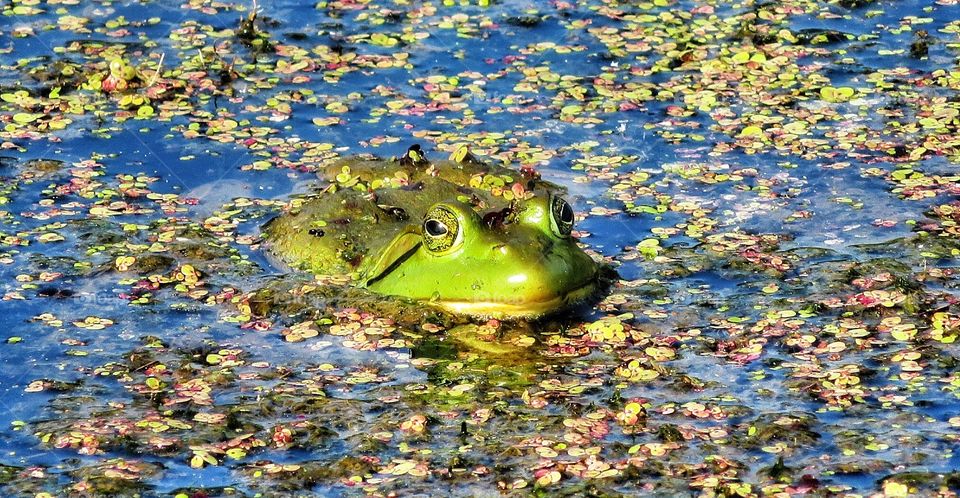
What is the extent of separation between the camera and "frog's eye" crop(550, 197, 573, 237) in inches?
300

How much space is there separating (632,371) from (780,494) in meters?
1.54

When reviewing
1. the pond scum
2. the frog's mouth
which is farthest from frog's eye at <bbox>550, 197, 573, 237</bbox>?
the pond scum

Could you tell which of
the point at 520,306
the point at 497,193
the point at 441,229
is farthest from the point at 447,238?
the point at 497,193

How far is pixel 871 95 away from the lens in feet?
35.9

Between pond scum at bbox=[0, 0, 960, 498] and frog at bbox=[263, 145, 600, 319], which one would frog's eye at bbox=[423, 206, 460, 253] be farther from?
pond scum at bbox=[0, 0, 960, 498]

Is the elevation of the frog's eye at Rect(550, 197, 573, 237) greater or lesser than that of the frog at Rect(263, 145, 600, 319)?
greater

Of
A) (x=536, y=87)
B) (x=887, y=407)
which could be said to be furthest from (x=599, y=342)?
(x=536, y=87)

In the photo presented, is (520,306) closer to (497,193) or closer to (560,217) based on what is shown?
(560,217)

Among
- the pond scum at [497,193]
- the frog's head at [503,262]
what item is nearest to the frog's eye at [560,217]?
the frog's head at [503,262]

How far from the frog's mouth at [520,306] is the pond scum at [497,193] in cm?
12

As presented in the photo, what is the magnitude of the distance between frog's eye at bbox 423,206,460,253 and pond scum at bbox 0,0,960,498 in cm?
42

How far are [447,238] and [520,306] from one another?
568mm

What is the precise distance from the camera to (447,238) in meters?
7.61

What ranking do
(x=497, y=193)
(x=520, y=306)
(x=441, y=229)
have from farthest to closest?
(x=497, y=193) → (x=441, y=229) → (x=520, y=306)
